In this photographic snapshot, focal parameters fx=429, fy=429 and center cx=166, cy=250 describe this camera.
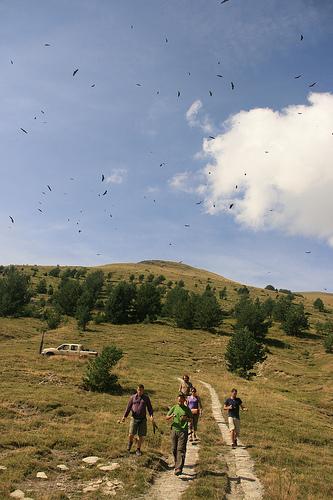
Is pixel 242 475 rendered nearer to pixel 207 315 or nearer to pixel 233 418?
pixel 233 418

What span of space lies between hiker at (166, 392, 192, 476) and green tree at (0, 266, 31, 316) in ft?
254

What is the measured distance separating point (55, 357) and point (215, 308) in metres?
46.9

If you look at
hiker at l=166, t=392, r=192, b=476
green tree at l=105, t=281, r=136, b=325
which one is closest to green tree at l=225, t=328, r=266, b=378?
green tree at l=105, t=281, r=136, b=325

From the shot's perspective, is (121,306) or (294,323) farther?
(121,306)

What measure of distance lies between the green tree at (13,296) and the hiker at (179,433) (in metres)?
77.5

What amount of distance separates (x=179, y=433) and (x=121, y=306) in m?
73.7

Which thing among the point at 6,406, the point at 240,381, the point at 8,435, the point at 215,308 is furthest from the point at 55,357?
the point at 215,308

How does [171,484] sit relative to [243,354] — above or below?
below

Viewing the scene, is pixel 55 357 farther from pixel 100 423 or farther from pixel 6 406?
pixel 100 423

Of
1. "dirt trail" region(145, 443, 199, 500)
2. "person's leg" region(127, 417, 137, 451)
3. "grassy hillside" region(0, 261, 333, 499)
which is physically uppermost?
"person's leg" region(127, 417, 137, 451)

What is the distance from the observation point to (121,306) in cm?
8550

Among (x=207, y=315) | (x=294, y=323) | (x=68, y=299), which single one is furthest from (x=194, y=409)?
(x=68, y=299)

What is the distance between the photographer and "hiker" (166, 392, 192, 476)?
12.4 meters

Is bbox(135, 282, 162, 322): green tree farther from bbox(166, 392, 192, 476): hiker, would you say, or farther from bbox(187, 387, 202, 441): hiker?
bbox(166, 392, 192, 476): hiker
